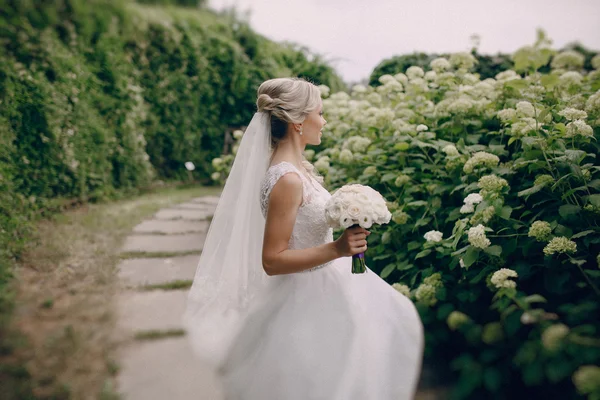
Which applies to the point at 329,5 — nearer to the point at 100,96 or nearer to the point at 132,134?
the point at 100,96

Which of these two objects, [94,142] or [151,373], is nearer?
[151,373]

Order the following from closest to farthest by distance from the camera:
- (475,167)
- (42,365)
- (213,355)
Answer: (213,355)
(42,365)
(475,167)

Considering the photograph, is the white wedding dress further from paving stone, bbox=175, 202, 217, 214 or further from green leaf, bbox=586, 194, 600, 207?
paving stone, bbox=175, 202, 217, 214

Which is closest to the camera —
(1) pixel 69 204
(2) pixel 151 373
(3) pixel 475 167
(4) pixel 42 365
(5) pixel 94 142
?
(4) pixel 42 365

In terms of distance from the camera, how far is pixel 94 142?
20.4 ft

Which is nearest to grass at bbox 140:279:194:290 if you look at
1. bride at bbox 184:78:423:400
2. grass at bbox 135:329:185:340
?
grass at bbox 135:329:185:340

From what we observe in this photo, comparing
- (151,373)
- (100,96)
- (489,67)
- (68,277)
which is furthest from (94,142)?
(489,67)

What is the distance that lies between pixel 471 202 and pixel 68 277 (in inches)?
123

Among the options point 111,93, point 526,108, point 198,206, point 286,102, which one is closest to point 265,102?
point 286,102

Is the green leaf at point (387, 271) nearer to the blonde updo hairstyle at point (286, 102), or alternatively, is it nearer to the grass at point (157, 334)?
the blonde updo hairstyle at point (286, 102)

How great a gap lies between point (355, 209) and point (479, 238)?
71cm

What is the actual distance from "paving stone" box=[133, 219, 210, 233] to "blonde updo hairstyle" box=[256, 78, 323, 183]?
130 inches

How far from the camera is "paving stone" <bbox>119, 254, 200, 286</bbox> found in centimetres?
362

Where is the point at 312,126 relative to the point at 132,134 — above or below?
above
